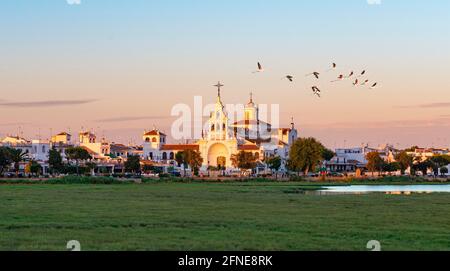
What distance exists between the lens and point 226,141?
538ft

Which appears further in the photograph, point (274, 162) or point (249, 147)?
point (249, 147)

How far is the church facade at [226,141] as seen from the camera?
165375 millimetres

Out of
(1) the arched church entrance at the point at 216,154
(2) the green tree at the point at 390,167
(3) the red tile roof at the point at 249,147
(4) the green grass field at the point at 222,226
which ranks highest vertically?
(3) the red tile roof at the point at 249,147

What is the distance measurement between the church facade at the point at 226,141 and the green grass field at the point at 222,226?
114231mm

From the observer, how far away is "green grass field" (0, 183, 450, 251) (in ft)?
74.4

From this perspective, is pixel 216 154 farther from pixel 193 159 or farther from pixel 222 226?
pixel 222 226

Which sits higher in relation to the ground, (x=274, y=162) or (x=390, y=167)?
(x=274, y=162)

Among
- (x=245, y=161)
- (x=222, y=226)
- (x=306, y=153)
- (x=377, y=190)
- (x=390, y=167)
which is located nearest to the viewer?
(x=222, y=226)

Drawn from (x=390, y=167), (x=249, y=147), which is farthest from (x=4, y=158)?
(x=390, y=167)

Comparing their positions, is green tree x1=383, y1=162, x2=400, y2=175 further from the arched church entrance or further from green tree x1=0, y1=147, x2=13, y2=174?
green tree x1=0, y1=147, x2=13, y2=174

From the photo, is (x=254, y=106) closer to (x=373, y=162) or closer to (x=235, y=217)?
(x=373, y=162)

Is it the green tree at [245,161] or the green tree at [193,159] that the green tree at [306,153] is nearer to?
the green tree at [245,161]

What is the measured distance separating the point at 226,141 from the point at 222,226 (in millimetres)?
136324

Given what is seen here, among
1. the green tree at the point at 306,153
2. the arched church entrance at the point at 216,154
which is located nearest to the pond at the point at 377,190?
the green tree at the point at 306,153
